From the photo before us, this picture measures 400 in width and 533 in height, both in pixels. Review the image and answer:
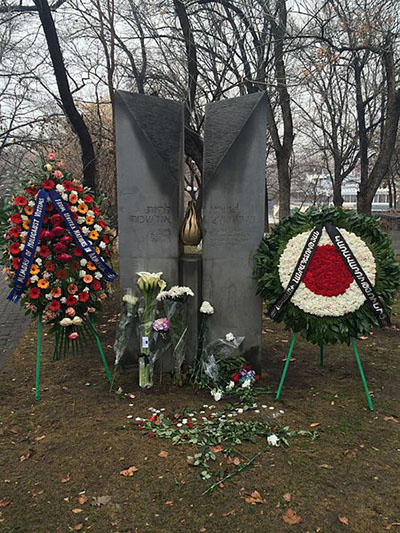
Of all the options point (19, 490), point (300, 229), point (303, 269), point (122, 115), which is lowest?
point (19, 490)

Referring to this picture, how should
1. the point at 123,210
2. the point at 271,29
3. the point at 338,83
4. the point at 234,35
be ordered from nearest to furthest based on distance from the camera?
the point at 123,210, the point at 271,29, the point at 234,35, the point at 338,83

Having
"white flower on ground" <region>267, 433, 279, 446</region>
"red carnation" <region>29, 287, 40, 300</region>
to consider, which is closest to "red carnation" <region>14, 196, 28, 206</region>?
"red carnation" <region>29, 287, 40, 300</region>

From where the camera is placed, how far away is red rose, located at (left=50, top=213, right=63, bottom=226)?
434cm

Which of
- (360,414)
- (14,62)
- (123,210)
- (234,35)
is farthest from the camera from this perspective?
(14,62)

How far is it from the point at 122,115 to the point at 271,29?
661cm

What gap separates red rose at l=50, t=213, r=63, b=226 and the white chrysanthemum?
2.26 m

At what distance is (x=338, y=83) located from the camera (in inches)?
639

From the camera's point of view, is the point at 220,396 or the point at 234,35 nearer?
the point at 220,396

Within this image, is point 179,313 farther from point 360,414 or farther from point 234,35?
point 234,35

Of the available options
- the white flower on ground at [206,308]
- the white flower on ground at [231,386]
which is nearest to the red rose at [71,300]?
the white flower on ground at [206,308]

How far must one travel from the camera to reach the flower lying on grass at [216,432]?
11.0ft

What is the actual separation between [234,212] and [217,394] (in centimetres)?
182

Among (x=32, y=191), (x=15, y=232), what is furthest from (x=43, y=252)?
(x=32, y=191)

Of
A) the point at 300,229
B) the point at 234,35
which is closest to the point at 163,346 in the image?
the point at 300,229
